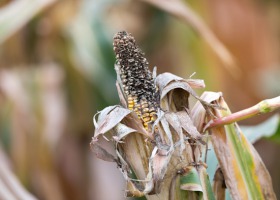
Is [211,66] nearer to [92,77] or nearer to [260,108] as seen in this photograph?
[92,77]

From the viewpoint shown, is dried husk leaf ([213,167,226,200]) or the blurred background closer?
dried husk leaf ([213,167,226,200])

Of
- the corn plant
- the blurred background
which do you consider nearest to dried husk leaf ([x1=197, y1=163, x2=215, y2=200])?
the corn plant

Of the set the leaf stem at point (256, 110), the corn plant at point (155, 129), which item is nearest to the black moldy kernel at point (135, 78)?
the corn plant at point (155, 129)

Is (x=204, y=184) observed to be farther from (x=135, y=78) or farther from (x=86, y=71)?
(x=86, y=71)

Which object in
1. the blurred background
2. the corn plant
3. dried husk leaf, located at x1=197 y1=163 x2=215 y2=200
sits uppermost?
the blurred background

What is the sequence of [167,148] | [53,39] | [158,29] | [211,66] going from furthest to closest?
[158,29], [53,39], [211,66], [167,148]

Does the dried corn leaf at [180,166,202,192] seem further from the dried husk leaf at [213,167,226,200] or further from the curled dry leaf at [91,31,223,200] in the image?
the dried husk leaf at [213,167,226,200]

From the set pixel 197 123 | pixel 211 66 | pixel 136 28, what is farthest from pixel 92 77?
pixel 197 123
